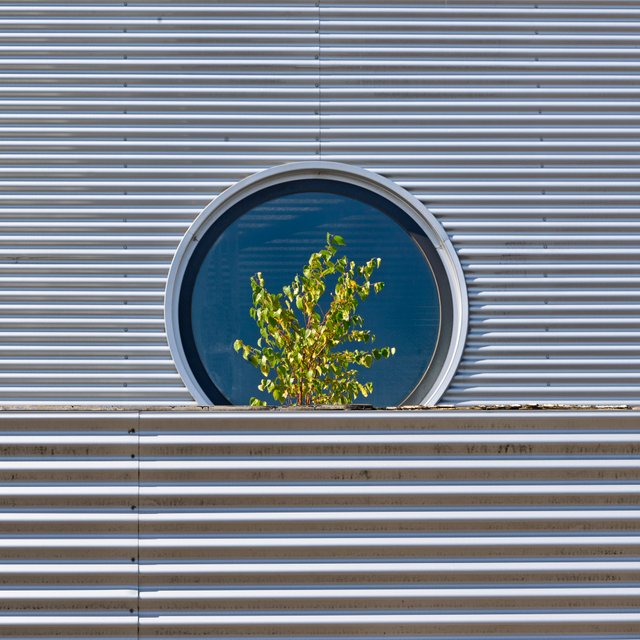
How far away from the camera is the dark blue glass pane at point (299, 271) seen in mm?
4285

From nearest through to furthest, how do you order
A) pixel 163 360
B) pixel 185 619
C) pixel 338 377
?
pixel 185 619 → pixel 338 377 → pixel 163 360

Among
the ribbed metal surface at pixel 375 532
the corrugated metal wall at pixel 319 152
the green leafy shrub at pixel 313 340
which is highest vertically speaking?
the corrugated metal wall at pixel 319 152

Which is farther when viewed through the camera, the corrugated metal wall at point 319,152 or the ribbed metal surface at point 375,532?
the corrugated metal wall at point 319,152

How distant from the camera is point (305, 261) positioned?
4.38 meters

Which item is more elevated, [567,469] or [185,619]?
[567,469]

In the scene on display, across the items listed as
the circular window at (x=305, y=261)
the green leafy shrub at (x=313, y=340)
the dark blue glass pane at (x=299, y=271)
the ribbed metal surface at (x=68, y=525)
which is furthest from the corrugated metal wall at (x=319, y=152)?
the ribbed metal surface at (x=68, y=525)

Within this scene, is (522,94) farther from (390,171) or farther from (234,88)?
(234,88)

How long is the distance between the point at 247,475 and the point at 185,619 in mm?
371

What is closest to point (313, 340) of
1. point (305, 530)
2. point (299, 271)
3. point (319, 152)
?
point (299, 271)

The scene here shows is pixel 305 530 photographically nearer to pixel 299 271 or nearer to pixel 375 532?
pixel 375 532

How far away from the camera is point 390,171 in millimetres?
4363

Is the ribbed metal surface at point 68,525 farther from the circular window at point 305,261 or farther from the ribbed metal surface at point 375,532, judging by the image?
the circular window at point 305,261

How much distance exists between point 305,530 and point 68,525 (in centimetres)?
57

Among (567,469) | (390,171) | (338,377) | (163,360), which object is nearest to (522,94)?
(390,171)
